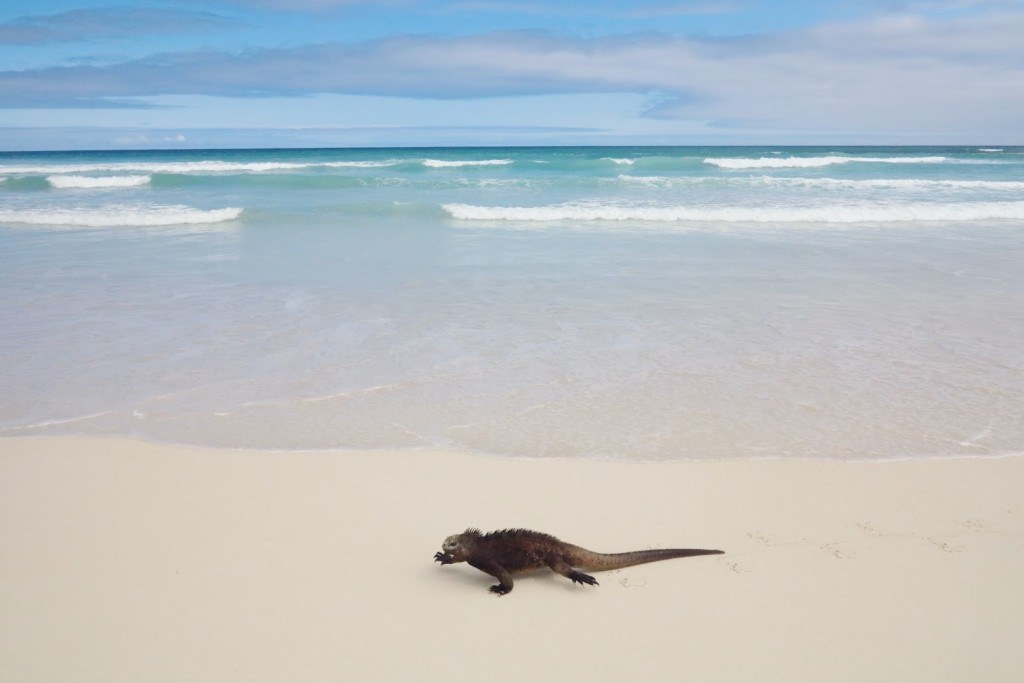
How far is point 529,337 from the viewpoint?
719 centimetres

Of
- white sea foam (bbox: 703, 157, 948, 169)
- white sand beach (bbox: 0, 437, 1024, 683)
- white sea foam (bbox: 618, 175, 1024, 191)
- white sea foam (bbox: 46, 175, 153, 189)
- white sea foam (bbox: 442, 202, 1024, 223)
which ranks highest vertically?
white sea foam (bbox: 703, 157, 948, 169)

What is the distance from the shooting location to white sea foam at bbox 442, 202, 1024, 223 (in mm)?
17688

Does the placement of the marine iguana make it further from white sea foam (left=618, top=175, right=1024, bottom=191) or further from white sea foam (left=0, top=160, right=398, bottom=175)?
white sea foam (left=0, top=160, right=398, bottom=175)

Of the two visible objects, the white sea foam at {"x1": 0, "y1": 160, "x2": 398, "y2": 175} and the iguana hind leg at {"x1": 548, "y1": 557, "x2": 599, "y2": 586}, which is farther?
the white sea foam at {"x1": 0, "y1": 160, "x2": 398, "y2": 175}

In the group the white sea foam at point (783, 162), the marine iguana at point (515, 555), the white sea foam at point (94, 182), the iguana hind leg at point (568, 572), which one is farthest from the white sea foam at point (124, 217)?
the white sea foam at point (783, 162)

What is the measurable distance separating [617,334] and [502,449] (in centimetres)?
297

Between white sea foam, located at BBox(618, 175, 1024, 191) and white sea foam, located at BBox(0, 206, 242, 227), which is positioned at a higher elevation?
white sea foam, located at BBox(618, 175, 1024, 191)

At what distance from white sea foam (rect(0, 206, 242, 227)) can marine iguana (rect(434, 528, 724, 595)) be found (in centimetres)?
1706

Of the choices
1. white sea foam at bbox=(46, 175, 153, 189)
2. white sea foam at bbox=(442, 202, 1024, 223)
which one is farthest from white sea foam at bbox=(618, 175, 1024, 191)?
white sea foam at bbox=(46, 175, 153, 189)

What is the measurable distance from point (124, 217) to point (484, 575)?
18.7 m

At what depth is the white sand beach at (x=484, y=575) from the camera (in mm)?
2787

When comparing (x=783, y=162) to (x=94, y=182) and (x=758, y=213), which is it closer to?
(x=758, y=213)

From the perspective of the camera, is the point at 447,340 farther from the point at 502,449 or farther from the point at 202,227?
the point at 202,227

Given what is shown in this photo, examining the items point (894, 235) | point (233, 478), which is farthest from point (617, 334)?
point (894, 235)
